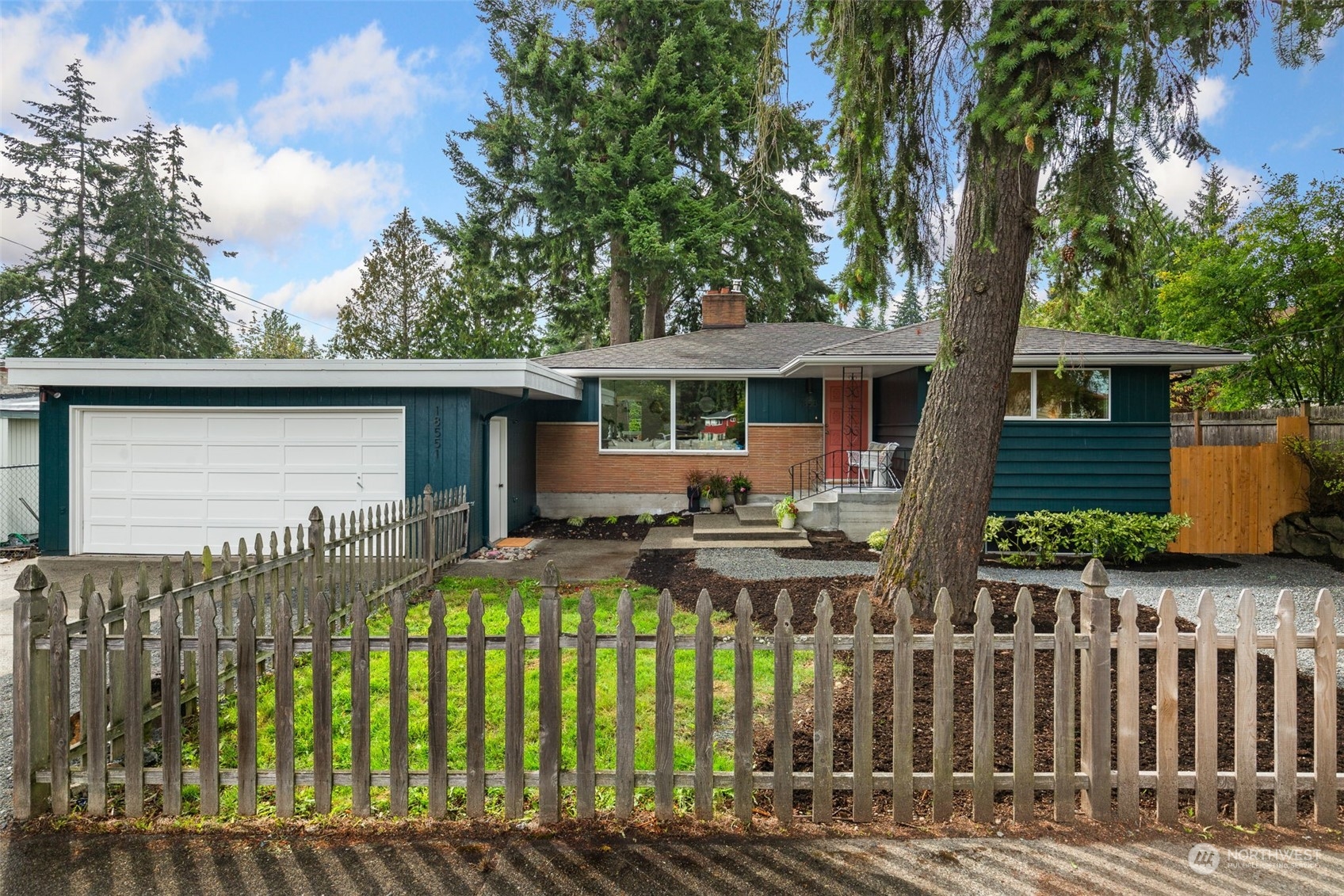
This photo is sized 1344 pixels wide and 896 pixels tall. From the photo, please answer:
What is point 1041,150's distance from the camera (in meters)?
4.86

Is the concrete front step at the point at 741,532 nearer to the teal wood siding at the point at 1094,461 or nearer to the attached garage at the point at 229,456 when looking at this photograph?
the teal wood siding at the point at 1094,461

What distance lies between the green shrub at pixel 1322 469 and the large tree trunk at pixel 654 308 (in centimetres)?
1566

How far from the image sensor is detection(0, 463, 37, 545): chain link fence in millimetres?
12664

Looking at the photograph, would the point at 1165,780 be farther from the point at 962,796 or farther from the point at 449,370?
the point at 449,370

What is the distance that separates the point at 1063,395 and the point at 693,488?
683 centimetres

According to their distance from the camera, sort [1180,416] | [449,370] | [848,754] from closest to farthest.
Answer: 1. [848,754]
2. [449,370]
3. [1180,416]

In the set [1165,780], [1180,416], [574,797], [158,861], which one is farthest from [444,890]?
[1180,416]

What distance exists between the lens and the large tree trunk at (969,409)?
5.79 metres

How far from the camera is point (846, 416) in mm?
15664

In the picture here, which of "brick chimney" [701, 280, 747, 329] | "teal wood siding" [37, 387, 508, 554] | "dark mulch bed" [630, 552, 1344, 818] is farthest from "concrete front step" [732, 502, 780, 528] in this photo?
"brick chimney" [701, 280, 747, 329]

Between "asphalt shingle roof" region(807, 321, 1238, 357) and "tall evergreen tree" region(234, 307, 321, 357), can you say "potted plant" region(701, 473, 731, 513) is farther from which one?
"tall evergreen tree" region(234, 307, 321, 357)

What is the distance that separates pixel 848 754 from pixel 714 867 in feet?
4.29

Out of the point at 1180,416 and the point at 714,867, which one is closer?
the point at 714,867

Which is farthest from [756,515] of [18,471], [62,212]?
[62,212]
